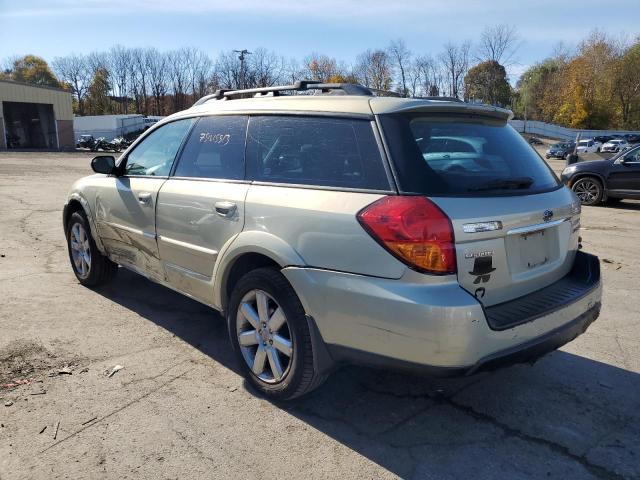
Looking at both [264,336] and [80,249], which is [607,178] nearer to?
[80,249]

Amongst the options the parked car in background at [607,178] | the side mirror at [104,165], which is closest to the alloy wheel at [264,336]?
the side mirror at [104,165]

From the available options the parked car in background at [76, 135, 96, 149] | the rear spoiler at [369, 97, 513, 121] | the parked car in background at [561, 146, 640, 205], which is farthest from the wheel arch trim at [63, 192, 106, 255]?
the parked car in background at [76, 135, 96, 149]

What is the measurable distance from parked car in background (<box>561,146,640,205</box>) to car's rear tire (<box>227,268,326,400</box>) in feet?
34.5

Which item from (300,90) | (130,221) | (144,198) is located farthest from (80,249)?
(300,90)

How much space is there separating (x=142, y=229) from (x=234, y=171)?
1220 millimetres

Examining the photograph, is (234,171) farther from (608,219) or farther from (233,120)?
(608,219)

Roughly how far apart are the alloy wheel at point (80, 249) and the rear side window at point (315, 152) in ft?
9.03

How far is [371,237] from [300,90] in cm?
152

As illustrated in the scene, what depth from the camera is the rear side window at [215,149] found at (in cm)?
358

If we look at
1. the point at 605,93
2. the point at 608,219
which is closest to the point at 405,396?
the point at 608,219

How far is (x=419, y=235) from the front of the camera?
2.49 m

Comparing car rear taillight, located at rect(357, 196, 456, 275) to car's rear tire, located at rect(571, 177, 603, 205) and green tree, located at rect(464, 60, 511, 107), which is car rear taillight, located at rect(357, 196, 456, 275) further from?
green tree, located at rect(464, 60, 511, 107)

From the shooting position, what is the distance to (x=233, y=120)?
3711mm

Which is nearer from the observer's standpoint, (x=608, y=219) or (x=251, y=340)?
(x=251, y=340)
